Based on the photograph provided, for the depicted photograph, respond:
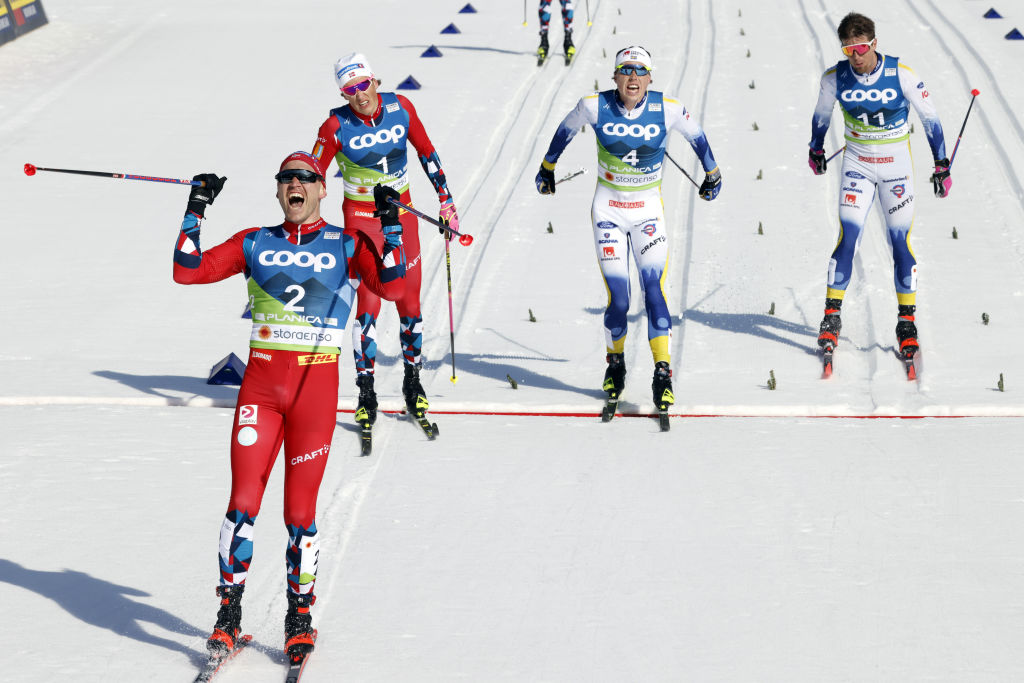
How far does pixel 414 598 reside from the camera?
20.5 ft

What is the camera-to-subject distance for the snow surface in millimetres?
5910

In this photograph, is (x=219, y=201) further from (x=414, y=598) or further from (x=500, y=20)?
(x=500, y=20)

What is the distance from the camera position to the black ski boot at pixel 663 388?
845 centimetres

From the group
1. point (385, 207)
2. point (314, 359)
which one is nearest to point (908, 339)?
point (385, 207)

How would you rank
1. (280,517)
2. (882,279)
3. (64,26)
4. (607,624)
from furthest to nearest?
1. (64,26)
2. (882,279)
3. (280,517)
4. (607,624)

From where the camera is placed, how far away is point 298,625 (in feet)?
18.6

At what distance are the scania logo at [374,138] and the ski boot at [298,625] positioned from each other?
3348 mm

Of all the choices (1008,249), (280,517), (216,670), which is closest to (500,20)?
(1008,249)

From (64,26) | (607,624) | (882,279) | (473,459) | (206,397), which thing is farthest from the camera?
(64,26)

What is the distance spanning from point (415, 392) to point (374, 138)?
153 cm

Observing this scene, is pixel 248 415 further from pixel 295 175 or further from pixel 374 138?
pixel 374 138

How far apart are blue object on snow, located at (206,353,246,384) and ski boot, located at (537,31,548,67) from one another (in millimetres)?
10200

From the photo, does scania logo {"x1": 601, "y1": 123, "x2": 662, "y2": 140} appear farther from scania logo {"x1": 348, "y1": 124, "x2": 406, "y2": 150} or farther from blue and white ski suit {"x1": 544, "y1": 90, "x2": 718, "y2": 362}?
scania logo {"x1": 348, "y1": 124, "x2": 406, "y2": 150}

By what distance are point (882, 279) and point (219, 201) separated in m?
6.30
